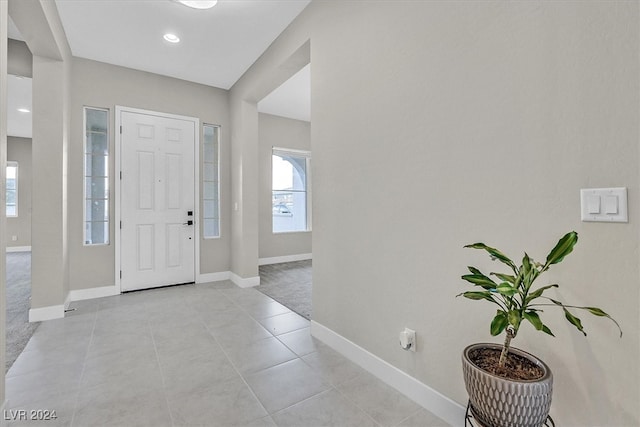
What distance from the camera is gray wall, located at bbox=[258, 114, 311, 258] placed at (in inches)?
231

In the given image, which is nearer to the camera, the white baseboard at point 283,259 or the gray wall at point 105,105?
the gray wall at point 105,105

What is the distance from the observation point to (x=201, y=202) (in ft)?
14.2

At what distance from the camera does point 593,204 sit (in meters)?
1.05

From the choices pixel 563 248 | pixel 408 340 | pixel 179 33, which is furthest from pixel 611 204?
pixel 179 33

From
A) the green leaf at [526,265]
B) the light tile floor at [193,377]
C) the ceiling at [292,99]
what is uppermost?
the ceiling at [292,99]

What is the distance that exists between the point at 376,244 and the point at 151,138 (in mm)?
3546

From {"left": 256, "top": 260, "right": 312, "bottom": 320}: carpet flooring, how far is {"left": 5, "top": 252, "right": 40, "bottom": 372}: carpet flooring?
7.37 ft

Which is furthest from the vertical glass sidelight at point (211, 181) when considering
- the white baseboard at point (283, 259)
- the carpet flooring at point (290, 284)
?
the white baseboard at point (283, 259)

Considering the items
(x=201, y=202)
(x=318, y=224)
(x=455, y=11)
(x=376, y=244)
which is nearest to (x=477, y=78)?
(x=455, y=11)

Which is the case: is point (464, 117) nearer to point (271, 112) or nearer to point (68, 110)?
point (68, 110)

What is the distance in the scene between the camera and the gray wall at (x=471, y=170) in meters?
1.02

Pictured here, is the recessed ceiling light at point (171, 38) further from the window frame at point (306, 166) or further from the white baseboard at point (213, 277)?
the white baseboard at point (213, 277)

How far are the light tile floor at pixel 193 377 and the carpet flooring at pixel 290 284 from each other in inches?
14.6

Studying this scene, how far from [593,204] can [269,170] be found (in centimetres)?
534
